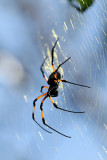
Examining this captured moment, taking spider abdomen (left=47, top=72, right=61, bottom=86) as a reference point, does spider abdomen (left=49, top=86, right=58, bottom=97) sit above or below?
below

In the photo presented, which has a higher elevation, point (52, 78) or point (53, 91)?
point (52, 78)

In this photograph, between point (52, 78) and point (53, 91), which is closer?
point (52, 78)

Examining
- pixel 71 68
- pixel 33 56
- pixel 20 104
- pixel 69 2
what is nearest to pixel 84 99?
pixel 71 68

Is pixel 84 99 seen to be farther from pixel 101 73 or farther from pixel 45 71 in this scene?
pixel 101 73

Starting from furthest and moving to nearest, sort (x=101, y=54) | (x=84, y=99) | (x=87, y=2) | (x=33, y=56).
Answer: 1. (x=33, y=56)
2. (x=84, y=99)
3. (x=101, y=54)
4. (x=87, y=2)

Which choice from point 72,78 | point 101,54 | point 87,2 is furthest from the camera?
point 72,78

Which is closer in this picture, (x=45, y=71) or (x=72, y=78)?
(x=72, y=78)

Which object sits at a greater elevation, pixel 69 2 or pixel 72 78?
pixel 69 2

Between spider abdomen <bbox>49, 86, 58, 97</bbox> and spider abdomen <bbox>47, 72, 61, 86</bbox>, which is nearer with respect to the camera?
spider abdomen <bbox>47, 72, 61, 86</bbox>

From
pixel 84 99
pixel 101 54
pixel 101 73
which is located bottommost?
pixel 84 99

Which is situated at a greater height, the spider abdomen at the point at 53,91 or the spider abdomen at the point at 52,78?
the spider abdomen at the point at 52,78

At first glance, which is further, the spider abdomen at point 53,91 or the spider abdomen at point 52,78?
the spider abdomen at point 53,91
